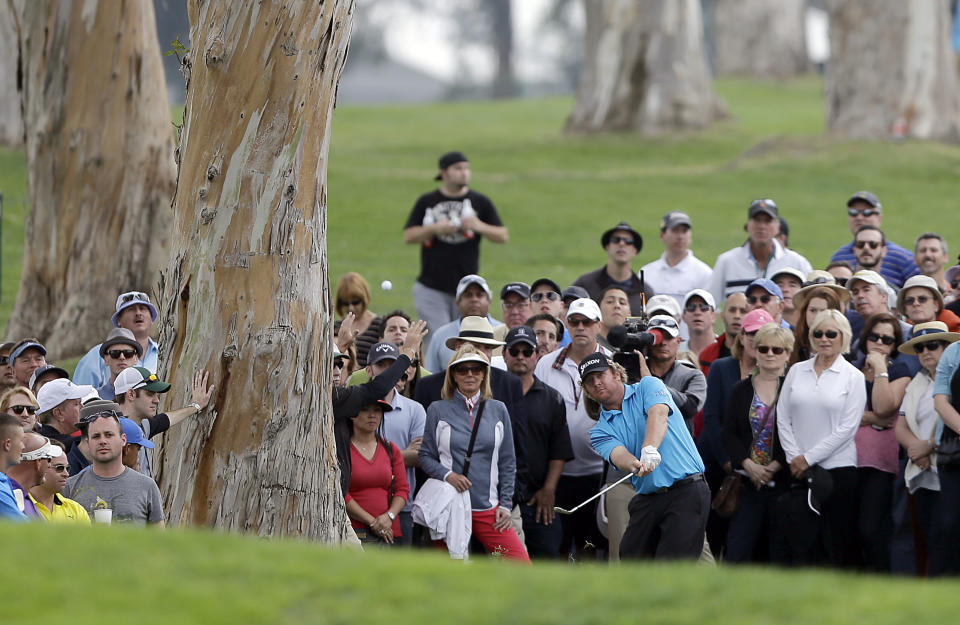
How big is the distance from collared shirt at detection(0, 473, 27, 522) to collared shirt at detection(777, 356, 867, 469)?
5.10 m

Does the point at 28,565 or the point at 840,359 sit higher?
the point at 840,359

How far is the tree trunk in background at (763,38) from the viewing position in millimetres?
46031

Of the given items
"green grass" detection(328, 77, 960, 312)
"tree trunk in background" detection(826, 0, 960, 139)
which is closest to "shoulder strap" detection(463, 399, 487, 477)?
"green grass" detection(328, 77, 960, 312)

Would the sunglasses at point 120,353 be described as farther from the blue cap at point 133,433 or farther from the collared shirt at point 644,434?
the collared shirt at point 644,434

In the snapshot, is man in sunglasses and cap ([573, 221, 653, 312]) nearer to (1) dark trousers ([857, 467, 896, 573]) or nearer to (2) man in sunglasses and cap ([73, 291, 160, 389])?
(1) dark trousers ([857, 467, 896, 573])

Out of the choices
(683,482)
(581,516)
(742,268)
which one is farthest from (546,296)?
(683,482)

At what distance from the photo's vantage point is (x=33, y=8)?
50.6 feet

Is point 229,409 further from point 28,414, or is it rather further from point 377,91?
point 377,91

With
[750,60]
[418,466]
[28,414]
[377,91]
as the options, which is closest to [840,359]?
[418,466]

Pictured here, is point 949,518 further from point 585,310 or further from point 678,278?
point 678,278

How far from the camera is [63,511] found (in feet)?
24.1

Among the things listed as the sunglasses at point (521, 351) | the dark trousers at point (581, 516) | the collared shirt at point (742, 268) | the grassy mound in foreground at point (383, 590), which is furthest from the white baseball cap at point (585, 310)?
the grassy mound in foreground at point (383, 590)

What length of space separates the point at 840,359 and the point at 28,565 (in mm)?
6310

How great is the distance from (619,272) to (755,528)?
11.8 feet
